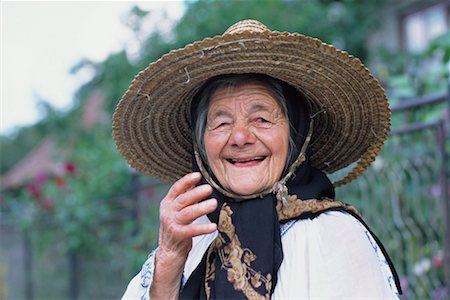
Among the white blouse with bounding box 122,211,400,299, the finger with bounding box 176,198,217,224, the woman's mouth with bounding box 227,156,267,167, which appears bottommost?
the white blouse with bounding box 122,211,400,299

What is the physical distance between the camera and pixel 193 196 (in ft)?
6.59

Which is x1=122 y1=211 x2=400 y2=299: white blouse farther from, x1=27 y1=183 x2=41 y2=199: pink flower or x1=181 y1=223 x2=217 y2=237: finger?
x1=27 y1=183 x2=41 y2=199: pink flower

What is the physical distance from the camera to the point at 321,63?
2.22 meters

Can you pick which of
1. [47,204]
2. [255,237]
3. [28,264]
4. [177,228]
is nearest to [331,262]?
[255,237]

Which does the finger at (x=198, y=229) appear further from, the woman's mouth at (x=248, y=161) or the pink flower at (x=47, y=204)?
the pink flower at (x=47, y=204)

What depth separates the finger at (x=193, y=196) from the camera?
78.5 inches

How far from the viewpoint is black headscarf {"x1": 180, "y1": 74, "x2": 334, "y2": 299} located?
2064 mm

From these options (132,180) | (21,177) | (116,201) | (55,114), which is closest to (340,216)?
(132,180)

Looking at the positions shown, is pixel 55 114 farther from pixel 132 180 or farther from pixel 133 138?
pixel 133 138

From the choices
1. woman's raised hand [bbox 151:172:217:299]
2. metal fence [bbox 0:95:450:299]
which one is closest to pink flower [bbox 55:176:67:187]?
metal fence [bbox 0:95:450:299]

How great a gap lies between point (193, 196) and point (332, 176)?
1.29 metres

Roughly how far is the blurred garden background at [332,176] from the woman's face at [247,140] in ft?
6.31

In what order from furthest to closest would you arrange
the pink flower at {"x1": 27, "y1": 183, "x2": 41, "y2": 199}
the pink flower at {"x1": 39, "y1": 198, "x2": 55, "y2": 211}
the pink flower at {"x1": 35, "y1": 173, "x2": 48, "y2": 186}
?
the pink flower at {"x1": 35, "y1": 173, "x2": 48, "y2": 186} → the pink flower at {"x1": 27, "y1": 183, "x2": 41, "y2": 199} → the pink flower at {"x1": 39, "y1": 198, "x2": 55, "y2": 211}

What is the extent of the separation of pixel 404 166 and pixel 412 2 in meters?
6.17
